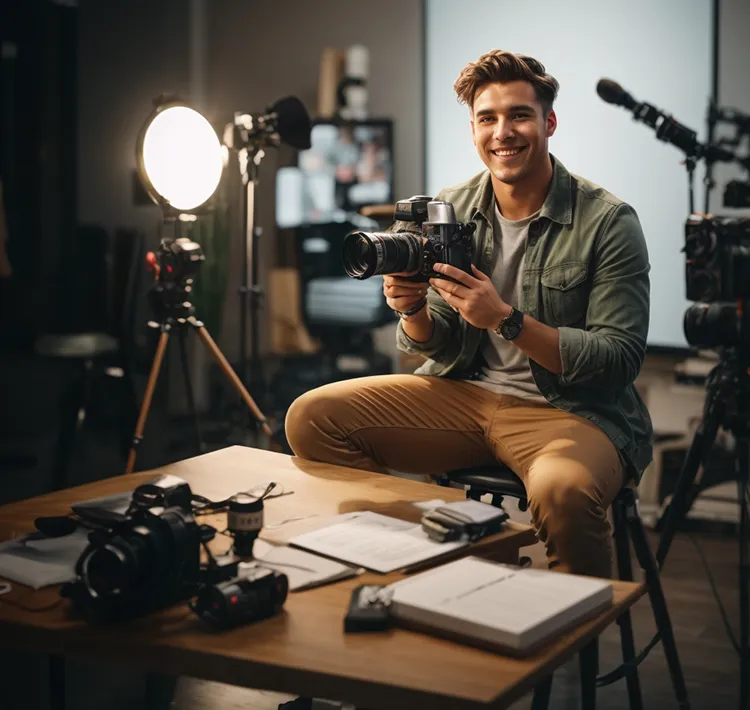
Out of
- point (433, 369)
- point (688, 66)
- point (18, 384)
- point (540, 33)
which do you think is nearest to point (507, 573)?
point (433, 369)

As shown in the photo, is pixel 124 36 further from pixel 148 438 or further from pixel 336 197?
pixel 148 438

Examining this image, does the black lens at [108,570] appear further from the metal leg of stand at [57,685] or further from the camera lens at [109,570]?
the metal leg of stand at [57,685]

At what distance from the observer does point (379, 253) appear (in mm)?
1901

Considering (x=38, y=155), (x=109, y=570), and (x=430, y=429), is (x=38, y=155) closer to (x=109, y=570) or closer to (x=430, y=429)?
(x=430, y=429)

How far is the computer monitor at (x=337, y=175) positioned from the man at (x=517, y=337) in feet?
9.09

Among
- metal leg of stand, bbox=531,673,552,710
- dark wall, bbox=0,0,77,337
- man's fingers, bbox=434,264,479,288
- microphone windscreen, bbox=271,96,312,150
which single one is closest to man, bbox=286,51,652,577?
man's fingers, bbox=434,264,479,288

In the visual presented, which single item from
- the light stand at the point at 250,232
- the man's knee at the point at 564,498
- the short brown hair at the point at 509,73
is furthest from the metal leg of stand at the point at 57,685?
the light stand at the point at 250,232

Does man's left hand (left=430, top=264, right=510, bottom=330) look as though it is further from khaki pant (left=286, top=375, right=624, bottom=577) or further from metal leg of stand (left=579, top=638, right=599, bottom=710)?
metal leg of stand (left=579, top=638, right=599, bottom=710)

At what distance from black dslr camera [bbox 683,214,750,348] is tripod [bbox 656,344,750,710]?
4 centimetres

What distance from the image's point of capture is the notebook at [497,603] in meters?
1.13

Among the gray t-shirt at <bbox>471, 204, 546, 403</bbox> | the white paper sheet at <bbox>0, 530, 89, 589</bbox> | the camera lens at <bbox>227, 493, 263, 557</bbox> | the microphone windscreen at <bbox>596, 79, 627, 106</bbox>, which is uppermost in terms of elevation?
the microphone windscreen at <bbox>596, 79, 627, 106</bbox>

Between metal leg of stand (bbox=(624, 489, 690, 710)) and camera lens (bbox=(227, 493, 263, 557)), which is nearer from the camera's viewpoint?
camera lens (bbox=(227, 493, 263, 557))

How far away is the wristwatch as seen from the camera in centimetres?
196

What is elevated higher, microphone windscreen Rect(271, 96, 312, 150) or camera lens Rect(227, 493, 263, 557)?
microphone windscreen Rect(271, 96, 312, 150)
